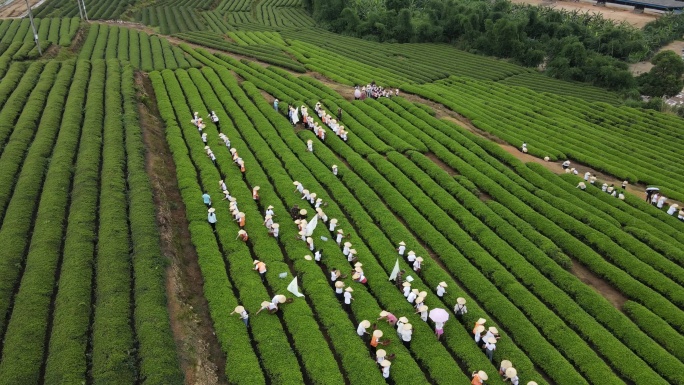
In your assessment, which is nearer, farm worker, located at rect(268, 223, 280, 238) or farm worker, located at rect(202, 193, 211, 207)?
farm worker, located at rect(268, 223, 280, 238)

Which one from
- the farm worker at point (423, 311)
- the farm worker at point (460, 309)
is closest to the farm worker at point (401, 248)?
the farm worker at point (460, 309)

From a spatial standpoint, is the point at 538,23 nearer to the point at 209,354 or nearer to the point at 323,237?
the point at 323,237

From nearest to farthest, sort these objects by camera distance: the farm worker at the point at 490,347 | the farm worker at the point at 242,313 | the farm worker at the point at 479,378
→ the farm worker at the point at 479,378, the farm worker at the point at 490,347, the farm worker at the point at 242,313

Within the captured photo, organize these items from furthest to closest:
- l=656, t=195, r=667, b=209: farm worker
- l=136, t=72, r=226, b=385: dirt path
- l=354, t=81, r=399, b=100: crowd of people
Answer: l=354, t=81, r=399, b=100: crowd of people
l=656, t=195, r=667, b=209: farm worker
l=136, t=72, r=226, b=385: dirt path

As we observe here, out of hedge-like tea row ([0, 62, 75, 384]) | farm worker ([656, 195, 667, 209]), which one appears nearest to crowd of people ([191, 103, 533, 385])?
hedge-like tea row ([0, 62, 75, 384])

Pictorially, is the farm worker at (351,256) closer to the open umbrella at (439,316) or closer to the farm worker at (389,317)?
the farm worker at (389,317)

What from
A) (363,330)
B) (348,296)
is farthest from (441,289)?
(363,330)

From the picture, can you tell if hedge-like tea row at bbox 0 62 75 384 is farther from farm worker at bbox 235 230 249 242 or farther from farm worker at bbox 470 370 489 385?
farm worker at bbox 470 370 489 385

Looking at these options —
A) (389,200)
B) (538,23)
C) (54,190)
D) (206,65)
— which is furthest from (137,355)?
(538,23)
